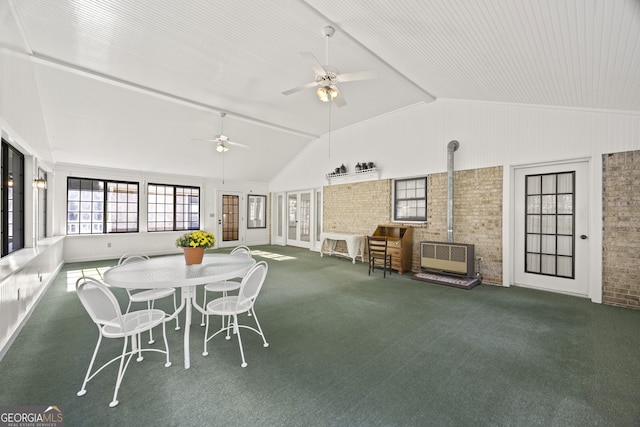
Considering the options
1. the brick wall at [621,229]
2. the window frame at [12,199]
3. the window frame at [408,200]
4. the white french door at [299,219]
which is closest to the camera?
the window frame at [12,199]

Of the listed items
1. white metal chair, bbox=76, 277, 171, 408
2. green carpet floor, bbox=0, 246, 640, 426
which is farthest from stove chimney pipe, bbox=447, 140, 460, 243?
white metal chair, bbox=76, 277, 171, 408

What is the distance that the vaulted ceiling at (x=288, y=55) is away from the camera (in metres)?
2.55

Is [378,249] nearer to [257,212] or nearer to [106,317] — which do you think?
[106,317]

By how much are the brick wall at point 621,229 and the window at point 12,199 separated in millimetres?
8035

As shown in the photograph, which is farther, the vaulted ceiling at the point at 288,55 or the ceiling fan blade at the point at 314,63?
the ceiling fan blade at the point at 314,63

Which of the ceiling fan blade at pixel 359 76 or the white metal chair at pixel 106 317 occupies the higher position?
the ceiling fan blade at pixel 359 76

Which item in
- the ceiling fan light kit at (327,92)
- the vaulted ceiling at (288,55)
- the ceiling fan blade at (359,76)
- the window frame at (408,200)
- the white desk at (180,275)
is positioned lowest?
the white desk at (180,275)

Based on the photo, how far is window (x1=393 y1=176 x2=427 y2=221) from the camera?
20.2 ft

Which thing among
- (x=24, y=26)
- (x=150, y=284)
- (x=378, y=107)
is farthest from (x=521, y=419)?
(x=24, y=26)

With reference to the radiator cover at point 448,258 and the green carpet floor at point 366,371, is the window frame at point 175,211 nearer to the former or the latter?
the green carpet floor at point 366,371

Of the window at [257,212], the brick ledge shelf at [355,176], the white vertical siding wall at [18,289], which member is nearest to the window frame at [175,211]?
the window at [257,212]

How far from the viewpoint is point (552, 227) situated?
4531 mm

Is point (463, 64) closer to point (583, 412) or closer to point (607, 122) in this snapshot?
point (607, 122)

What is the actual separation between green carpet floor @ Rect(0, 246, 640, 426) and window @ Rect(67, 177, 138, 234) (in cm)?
441
